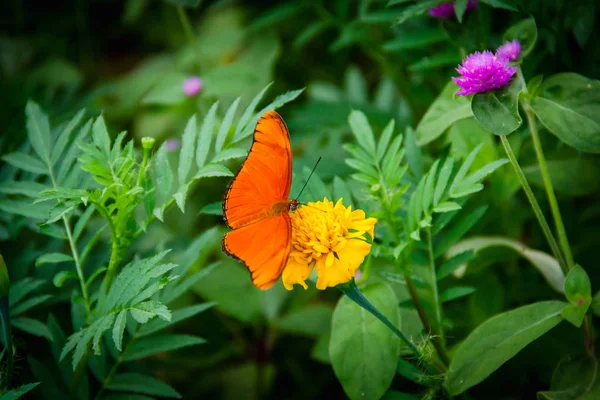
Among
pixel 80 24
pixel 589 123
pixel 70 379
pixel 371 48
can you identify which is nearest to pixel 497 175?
pixel 589 123

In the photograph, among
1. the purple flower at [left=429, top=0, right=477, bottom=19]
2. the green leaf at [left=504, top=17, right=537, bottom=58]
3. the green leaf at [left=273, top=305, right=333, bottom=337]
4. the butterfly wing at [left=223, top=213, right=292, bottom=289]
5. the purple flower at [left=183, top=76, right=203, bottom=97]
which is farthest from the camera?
the purple flower at [left=183, top=76, right=203, bottom=97]

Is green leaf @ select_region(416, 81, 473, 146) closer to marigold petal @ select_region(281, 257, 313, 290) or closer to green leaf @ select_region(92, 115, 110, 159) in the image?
marigold petal @ select_region(281, 257, 313, 290)

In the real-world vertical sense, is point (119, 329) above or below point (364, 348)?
above

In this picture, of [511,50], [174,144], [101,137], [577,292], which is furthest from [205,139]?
[174,144]

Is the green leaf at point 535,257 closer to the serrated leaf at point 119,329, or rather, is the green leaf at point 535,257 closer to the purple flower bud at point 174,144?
the serrated leaf at point 119,329

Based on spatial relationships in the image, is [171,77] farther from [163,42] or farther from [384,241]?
[384,241]

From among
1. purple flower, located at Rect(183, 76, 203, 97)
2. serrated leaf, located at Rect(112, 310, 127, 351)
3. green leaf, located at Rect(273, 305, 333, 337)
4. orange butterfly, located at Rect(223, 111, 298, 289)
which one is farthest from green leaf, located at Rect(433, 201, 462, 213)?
purple flower, located at Rect(183, 76, 203, 97)

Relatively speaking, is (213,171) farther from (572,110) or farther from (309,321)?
(309,321)
